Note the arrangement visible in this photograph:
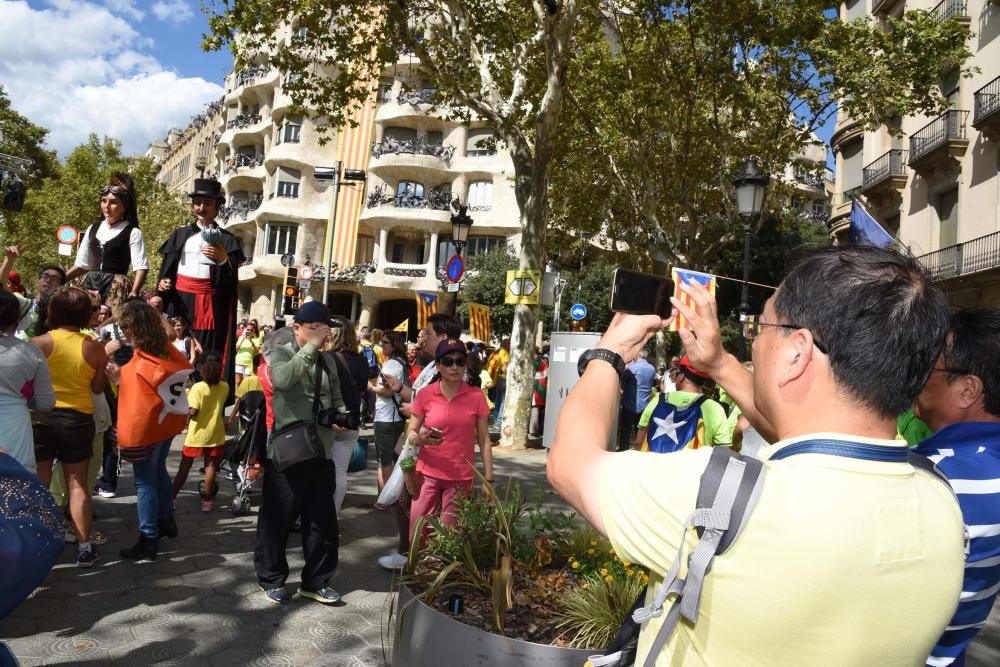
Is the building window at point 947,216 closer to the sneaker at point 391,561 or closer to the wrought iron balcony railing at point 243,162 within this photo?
the sneaker at point 391,561

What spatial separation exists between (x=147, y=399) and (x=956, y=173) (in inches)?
938

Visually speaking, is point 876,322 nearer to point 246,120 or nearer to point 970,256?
point 970,256

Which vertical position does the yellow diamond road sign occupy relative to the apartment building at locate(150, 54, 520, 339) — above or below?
below

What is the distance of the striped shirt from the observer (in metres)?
1.94

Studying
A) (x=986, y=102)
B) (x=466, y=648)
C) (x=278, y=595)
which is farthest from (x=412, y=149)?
(x=466, y=648)

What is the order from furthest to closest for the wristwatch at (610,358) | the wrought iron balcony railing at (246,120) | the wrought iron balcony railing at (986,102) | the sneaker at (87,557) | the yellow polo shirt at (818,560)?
1. the wrought iron balcony railing at (246,120)
2. the wrought iron balcony railing at (986,102)
3. the sneaker at (87,557)
4. the wristwatch at (610,358)
5. the yellow polo shirt at (818,560)

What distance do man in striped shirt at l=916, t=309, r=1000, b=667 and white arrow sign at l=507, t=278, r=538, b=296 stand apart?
1007 centimetres

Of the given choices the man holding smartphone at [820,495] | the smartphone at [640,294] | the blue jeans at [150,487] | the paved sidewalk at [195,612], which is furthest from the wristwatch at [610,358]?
the blue jeans at [150,487]

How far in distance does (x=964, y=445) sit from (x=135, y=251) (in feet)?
17.0

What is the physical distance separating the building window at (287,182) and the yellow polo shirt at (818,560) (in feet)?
133

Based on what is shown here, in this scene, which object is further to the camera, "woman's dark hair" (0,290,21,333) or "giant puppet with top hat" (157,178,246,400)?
"giant puppet with top hat" (157,178,246,400)

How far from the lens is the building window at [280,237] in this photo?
3941cm

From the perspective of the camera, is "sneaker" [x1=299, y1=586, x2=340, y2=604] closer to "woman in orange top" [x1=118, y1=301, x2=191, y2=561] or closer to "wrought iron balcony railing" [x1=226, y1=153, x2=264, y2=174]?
"woman in orange top" [x1=118, y1=301, x2=191, y2=561]

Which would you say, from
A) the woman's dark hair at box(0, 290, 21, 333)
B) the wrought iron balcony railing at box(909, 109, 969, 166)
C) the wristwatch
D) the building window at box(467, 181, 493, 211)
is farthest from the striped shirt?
the building window at box(467, 181, 493, 211)
